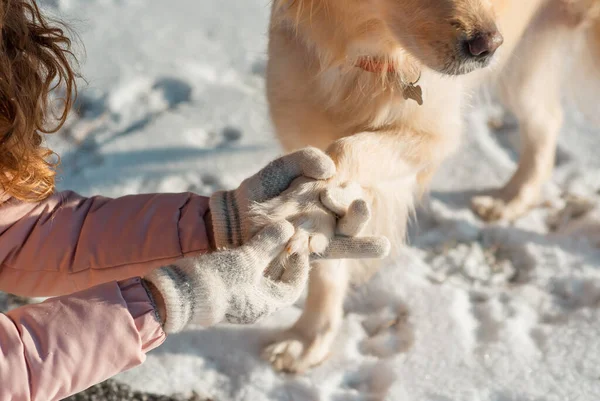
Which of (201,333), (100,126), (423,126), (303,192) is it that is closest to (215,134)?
(100,126)

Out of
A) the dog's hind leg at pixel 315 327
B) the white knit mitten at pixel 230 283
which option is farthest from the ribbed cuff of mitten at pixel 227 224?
the dog's hind leg at pixel 315 327

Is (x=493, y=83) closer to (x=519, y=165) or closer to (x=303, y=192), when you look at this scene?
(x=519, y=165)

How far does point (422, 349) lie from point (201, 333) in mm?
763

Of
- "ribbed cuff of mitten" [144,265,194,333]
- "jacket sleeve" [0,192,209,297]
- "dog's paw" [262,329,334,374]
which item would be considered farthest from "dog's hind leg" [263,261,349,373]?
"ribbed cuff of mitten" [144,265,194,333]

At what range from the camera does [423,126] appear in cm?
202

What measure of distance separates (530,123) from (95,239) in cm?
195

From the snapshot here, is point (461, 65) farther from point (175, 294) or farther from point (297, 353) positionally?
point (297, 353)

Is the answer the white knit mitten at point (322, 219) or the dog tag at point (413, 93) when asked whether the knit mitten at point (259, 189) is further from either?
the dog tag at point (413, 93)

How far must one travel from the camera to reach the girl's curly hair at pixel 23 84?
→ 161cm

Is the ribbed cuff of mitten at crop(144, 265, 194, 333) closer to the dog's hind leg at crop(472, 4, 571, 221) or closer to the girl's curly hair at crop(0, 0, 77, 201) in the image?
the girl's curly hair at crop(0, 0, 77, 201)

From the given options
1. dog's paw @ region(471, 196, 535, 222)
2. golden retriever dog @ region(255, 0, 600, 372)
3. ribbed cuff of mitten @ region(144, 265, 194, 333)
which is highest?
golden retriever dog @ region(255, 0, 600, 372)

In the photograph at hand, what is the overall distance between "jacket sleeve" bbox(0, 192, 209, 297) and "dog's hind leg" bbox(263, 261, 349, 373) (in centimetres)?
56

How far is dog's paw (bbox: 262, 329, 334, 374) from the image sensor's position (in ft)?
7.32

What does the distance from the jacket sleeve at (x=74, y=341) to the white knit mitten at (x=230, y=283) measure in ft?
0.22
